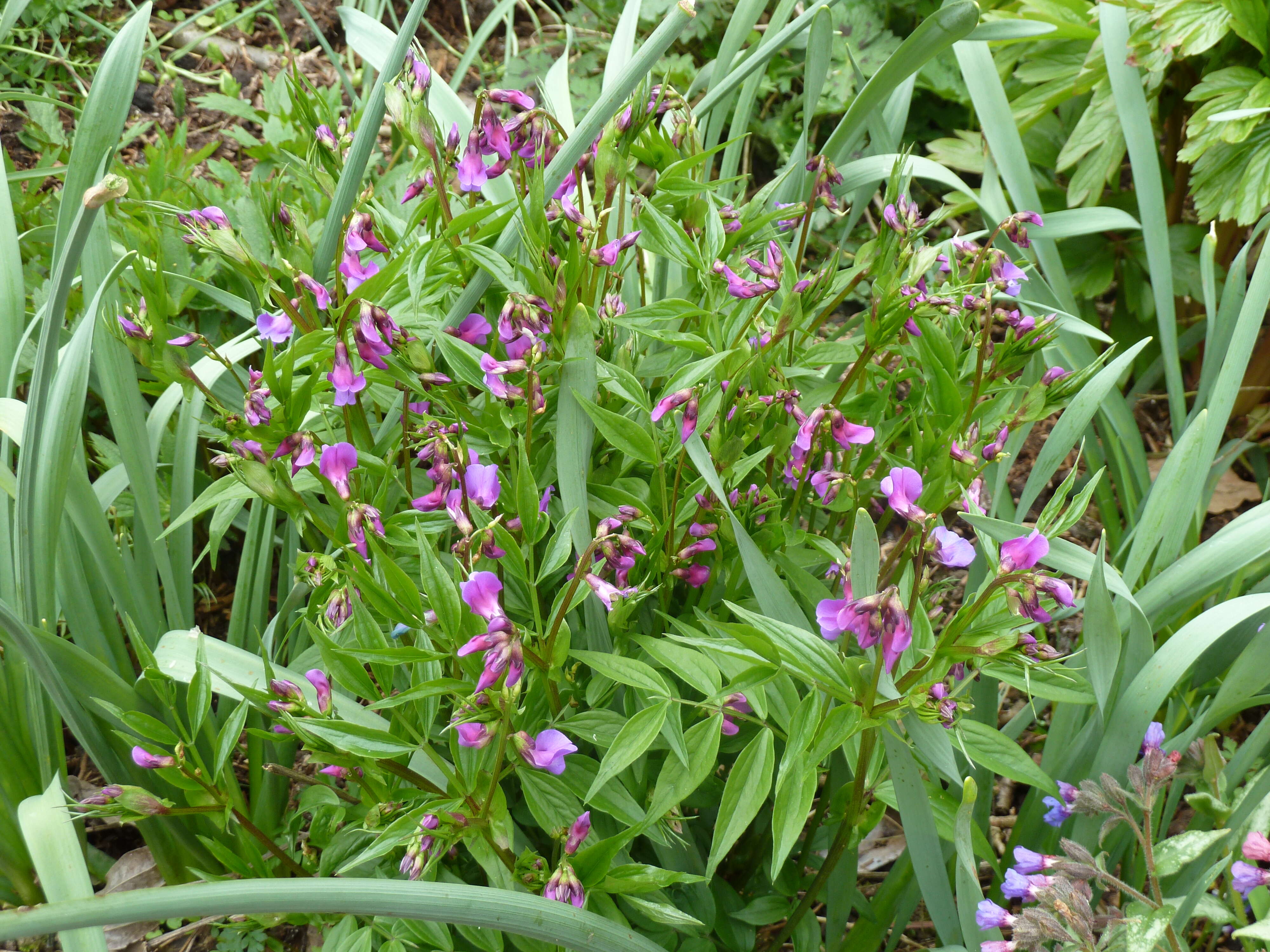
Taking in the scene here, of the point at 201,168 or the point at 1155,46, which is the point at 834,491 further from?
the point at 201,168

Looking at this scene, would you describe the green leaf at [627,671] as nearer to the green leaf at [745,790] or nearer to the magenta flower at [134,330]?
the green leaf at [745,790]

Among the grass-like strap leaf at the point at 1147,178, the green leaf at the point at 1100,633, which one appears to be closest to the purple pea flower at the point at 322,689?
the green leaf at the point at 1100,633

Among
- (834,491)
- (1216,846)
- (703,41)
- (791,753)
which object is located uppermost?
(703,41)

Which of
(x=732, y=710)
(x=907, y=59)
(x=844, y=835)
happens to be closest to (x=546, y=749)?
(x=732, y=710)

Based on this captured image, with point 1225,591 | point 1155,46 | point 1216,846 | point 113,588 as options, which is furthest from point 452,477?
point 1155,46

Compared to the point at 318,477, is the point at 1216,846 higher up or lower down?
lower down

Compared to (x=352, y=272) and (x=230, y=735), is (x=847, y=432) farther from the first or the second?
(x=230, y=735)

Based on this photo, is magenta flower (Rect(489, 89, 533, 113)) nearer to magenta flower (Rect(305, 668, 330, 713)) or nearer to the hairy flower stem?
magenta flower (Rect(305, 668, 330, 713))
